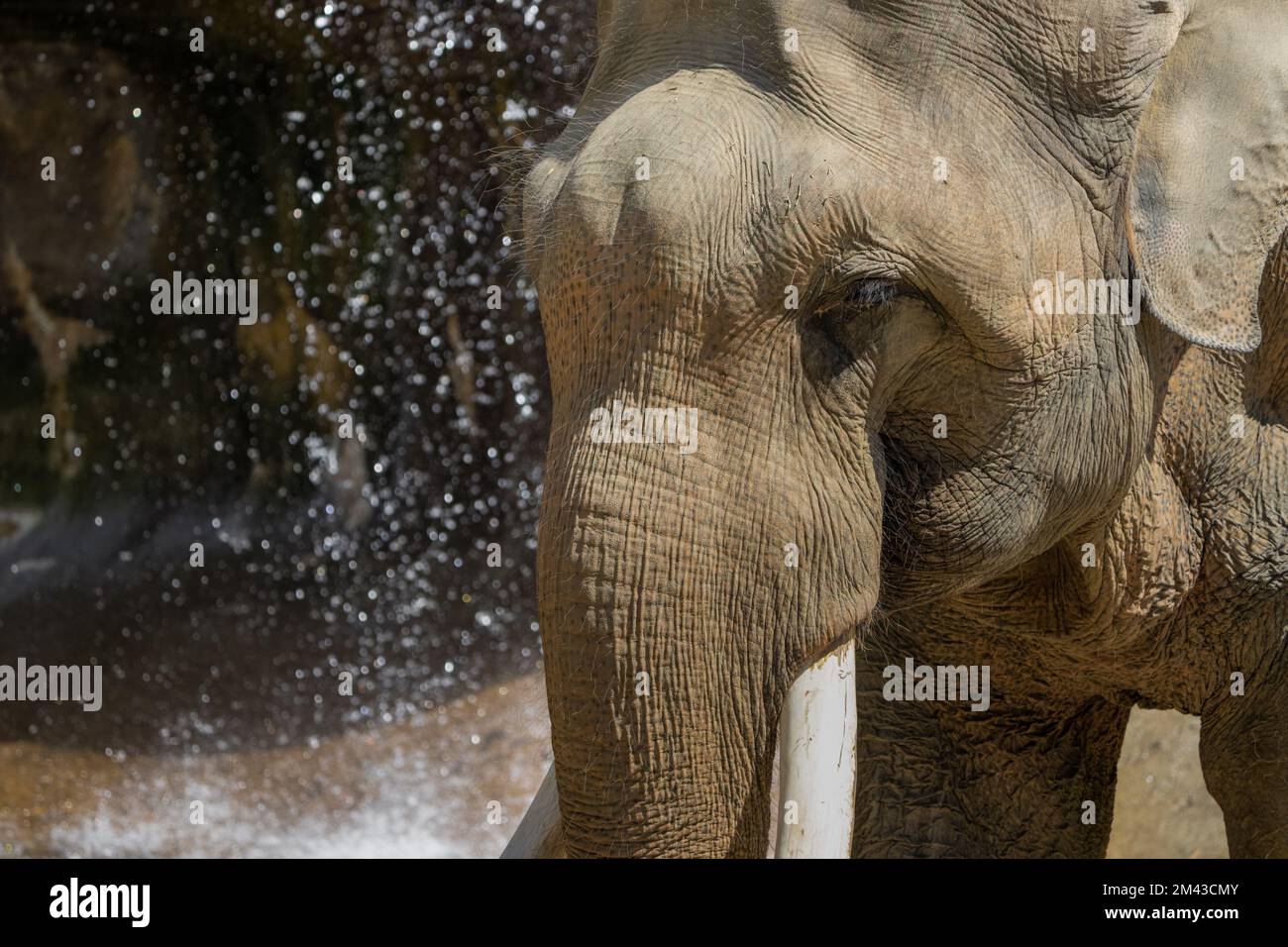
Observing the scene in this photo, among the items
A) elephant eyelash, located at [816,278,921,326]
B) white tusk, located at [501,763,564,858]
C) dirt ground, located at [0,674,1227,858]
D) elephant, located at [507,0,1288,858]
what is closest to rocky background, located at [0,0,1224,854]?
dirt ground, located at [0,674,1227,858]

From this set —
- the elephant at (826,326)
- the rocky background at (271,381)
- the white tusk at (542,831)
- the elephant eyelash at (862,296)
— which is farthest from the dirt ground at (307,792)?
the elephant eyelash at (862,296)

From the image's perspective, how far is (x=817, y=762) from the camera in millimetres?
1461

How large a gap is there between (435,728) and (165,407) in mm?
1543

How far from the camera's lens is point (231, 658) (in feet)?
16.5

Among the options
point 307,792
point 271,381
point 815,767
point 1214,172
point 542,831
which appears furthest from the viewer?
point 271,381

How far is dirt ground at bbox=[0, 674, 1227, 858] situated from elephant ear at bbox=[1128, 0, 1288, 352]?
2643 millimetres

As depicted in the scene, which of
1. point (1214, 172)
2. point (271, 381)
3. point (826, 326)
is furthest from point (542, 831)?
point (271, 381)

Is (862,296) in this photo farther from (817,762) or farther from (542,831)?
(542,831)

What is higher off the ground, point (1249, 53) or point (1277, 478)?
point (1249, 53)

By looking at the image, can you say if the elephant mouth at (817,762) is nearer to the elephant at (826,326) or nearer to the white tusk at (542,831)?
the elephant at (826,326)

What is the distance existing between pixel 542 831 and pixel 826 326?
707 mm

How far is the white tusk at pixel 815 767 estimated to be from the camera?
4.76ft
